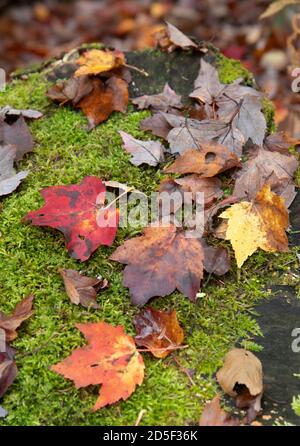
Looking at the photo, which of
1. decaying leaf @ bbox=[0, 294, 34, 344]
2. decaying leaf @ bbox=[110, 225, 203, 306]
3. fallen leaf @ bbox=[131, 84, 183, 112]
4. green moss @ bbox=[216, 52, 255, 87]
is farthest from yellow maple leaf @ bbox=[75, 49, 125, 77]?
decaying leaf @ bbox=[0, 294, 34, 344]

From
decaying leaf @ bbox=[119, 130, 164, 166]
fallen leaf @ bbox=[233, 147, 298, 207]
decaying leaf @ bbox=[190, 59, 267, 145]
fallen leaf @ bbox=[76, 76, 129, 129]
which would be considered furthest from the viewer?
fallen leaf @ bbox=[76, 76, 129, 129]

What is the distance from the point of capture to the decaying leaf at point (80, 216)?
2.06m

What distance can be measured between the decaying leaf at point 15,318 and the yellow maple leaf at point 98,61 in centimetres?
133

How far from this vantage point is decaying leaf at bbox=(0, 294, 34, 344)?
183cm

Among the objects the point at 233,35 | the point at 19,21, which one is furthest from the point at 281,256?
the point at 19,21

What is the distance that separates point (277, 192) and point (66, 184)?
894 mm

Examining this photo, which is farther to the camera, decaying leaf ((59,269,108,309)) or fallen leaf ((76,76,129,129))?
fallen leaf ((76,76,129,129))

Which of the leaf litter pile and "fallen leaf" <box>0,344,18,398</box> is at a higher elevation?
the leaf litter pile

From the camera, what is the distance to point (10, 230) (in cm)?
219

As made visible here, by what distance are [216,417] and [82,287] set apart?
2.13ft

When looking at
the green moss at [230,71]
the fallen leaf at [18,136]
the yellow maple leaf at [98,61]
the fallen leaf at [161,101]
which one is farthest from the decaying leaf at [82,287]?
the green moss at [230,71]

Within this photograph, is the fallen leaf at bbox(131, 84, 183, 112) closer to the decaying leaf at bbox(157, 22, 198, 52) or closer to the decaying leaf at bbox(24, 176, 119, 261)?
the decaying leaf at bbox(157, 22, 198, 52)

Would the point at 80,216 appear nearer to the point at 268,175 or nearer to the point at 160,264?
the point at 160,264
